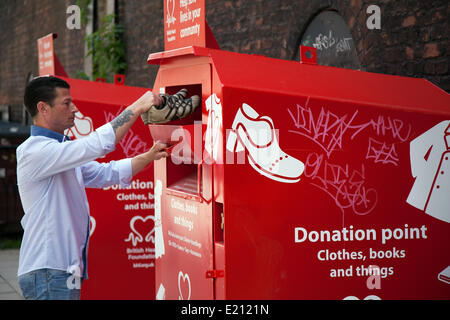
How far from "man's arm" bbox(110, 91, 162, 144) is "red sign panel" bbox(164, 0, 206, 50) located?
0.35m

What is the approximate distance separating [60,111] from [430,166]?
1687 mm

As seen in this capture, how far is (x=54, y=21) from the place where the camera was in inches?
507

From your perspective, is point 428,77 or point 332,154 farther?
point 428,77

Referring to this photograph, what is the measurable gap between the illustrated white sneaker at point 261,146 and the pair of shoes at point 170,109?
38 cm

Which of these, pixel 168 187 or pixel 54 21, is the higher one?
pixel 54 21

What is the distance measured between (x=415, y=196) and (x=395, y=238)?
0.21 m

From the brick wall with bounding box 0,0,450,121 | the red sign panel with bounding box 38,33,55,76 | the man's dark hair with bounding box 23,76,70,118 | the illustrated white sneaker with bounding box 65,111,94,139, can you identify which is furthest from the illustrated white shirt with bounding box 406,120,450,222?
the red sign panel with bounding box 38,33,55,76

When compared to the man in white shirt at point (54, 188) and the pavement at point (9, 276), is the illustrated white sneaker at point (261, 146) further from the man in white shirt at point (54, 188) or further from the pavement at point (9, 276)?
the pavement at point (9, 276)

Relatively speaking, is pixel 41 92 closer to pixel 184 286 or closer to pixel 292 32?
pixel 184 286

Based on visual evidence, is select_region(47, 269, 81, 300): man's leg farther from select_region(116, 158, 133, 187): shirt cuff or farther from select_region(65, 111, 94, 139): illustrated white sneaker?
select_region(65, 111, 94, 139): illustrated white sneaker

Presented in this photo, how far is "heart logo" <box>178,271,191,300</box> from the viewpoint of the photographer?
10.4 feet

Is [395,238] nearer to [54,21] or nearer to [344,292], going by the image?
[344,292]

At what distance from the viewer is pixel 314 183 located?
285cm

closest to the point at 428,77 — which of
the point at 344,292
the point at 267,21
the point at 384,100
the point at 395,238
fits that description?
the point at 384,100
